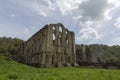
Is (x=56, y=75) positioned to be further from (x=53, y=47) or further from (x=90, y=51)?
(x=90, y=51)

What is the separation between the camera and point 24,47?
101688 millimetres

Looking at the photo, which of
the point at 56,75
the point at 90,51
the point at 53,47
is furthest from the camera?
the point at 90,51

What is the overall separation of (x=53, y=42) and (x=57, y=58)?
5.77 meters

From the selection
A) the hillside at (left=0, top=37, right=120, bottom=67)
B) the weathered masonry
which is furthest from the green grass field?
the hillside at (left=0, top=37, right=120, bottom=67)

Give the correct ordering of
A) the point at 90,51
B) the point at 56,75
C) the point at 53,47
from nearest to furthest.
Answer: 1. the point at 56,75
2. the point at 53,47
3. the point at 90,51

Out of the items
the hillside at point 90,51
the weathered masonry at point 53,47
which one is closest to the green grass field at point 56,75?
the weathered masonry at point 53,47

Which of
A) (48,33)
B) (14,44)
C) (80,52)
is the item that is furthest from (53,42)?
(14,44)

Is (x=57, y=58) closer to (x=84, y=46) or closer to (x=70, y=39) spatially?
(x=70, y=39)

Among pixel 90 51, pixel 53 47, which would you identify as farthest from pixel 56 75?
pixel 90 51

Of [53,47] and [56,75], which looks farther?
[53,47]

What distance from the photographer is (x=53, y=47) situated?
247 feet

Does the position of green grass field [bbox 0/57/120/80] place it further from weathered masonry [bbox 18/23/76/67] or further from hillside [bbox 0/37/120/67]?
hillside [bbox 0/37/120/67]

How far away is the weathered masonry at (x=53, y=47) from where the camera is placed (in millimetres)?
73000

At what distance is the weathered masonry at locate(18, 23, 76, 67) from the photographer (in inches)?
2874
